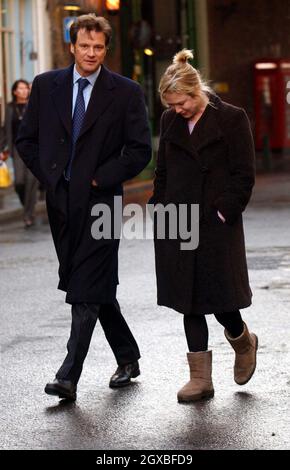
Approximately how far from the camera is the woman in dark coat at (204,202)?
693 centimetres

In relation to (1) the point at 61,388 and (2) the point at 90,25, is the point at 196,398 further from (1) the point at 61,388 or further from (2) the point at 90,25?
(2) the point at 90,25

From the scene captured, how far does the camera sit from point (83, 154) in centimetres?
709

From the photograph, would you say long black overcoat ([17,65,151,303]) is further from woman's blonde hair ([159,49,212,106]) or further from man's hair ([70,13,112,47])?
woman's blonde hair ([159,49,212,106])

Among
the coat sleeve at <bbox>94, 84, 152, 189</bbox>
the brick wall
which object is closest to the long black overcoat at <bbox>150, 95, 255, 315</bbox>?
the coat sleeve at <bbox>94, 84, 152, 189</bbox>

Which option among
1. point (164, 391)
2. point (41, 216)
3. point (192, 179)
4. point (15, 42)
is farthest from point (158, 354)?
point (15, 42)

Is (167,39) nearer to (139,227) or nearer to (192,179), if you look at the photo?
(139,227)

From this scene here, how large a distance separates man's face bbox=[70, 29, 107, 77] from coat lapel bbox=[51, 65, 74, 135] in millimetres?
115

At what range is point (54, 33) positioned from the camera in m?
27.0

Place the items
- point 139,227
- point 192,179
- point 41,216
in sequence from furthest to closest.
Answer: point 41,216 → point 139,227 → point 192,179

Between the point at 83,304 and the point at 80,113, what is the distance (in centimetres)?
101

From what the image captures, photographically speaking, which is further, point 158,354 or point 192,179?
point 158,354

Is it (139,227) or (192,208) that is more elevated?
(192,208)

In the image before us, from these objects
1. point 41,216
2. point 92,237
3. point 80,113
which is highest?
point 80,113

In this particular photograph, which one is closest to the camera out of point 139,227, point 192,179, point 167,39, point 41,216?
point 192,179
